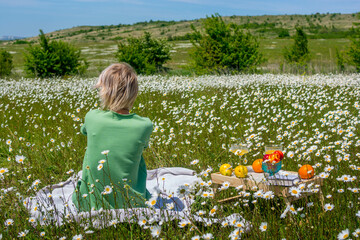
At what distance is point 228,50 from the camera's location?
689 inches

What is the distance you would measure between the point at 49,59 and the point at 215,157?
51.5 feet

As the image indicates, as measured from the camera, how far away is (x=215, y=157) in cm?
491

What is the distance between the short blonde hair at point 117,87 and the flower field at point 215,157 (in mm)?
730

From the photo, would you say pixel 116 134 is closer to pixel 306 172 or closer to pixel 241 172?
pixel 241 172

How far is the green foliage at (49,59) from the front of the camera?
18.6 m

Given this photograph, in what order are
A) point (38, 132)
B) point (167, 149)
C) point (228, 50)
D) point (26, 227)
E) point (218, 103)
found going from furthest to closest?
point (228, 50) → point (218, 103) → point (38, 132) → point (167, 149) → point (26, 227)

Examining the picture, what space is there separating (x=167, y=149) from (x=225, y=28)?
13.2 m

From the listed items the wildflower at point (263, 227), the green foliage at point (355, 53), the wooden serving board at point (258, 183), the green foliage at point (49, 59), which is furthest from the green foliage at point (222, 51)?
the wildflower at point (263, 227)

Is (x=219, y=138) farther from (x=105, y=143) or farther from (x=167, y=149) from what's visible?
(x=105, y=143)

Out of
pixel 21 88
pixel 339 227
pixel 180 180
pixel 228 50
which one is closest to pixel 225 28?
pixel 228 50

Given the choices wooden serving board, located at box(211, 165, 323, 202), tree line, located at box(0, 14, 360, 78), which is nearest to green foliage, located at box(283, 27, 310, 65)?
tree line, located at box(0, 14, 360, 78)

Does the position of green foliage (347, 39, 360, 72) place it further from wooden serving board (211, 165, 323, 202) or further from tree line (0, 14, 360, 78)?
wooden serving board (211, 165, 323, 202)

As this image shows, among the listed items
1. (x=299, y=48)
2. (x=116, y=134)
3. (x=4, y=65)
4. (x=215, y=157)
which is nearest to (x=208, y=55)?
(x=299, y=48)

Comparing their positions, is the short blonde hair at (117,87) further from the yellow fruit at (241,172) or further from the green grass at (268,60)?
the green grass at (268,60)
